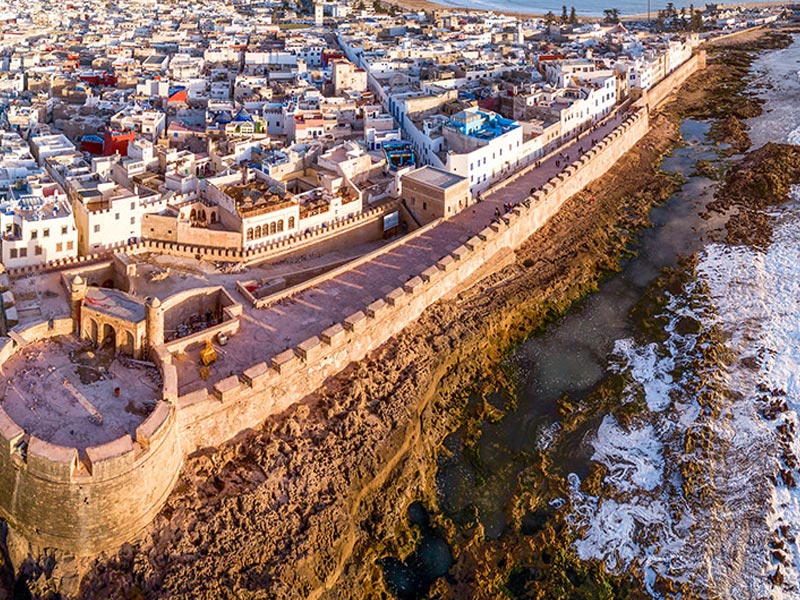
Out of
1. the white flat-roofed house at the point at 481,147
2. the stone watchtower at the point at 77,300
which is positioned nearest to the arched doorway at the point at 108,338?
the stone watchtower at the point at 77,300

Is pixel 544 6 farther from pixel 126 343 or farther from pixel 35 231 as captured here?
pixel 126 343

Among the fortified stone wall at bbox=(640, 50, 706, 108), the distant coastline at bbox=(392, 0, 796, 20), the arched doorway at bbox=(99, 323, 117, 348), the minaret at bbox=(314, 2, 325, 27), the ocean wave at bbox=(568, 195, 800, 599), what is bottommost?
the ocean wave at bbox=(568, 195, 800, 599)

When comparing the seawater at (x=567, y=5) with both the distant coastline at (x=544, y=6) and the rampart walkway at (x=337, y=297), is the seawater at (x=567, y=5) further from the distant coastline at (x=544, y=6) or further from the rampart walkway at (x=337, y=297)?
the rampart walkway at (x=337, y=297)

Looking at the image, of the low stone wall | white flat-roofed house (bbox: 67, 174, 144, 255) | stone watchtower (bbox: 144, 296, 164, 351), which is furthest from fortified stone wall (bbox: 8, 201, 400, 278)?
stone watchtower (bbox: 144, 296, 164, 351)

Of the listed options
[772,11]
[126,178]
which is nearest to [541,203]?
[126,178]

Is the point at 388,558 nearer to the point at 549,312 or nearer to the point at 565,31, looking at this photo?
the point at 549,312

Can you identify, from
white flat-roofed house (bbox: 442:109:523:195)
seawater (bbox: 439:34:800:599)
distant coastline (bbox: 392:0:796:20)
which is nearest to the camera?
seawater (bbox: 439:34:800:599)

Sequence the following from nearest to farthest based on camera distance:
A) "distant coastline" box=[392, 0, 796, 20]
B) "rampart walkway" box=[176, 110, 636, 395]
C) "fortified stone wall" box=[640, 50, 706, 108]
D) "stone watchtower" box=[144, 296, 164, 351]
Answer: "stone watchtower" box=[144, 296, 164, 351] → "rampart walkway" box=[176, 110, 636, 395] → "fortified stone wall" box=[640, 50, 706, 108] → "distant coastline" box=[392, 0, 796, 20]

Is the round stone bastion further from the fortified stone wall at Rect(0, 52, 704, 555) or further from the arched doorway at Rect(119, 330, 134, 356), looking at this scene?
the arched doorway at Rect(119, 330, 134, 356)
